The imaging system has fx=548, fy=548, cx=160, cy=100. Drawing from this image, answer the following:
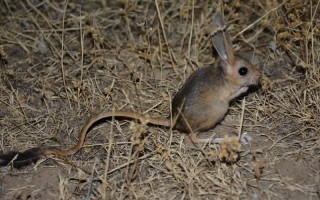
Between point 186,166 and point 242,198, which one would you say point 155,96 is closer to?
point 186,166

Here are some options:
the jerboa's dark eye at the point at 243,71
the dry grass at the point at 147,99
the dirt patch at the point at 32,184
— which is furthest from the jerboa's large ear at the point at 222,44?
the dirt patch at the point at 32,184

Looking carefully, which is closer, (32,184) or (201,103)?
(32,184)

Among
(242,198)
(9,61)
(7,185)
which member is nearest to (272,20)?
(242,198)

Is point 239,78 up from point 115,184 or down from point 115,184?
up

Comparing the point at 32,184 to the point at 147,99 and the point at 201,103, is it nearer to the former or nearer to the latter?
the point at 147,99

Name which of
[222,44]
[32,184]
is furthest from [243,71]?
[32,184]

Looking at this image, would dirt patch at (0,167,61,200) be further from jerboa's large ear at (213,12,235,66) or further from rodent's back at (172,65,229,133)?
jerboa's large ear at (213,12,235,66)
